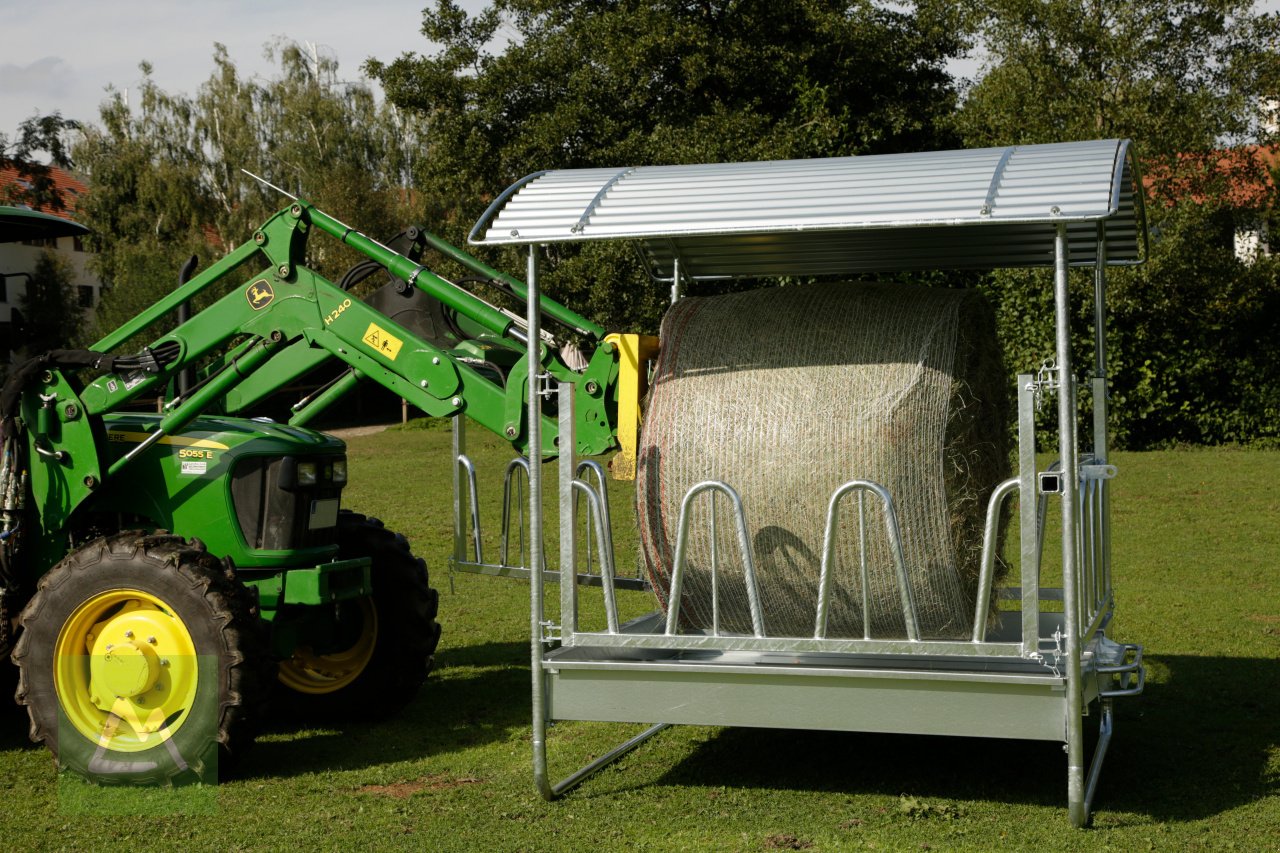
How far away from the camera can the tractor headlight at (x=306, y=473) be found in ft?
22.2

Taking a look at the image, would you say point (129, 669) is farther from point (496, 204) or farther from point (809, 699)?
point (809, 699)

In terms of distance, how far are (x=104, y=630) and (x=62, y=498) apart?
85 centimetres

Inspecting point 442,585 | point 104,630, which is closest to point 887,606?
point 104,630

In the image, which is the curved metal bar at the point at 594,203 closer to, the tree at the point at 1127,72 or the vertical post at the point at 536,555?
the vertical post at the point at 536,555

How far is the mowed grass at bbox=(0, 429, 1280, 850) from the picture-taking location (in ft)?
17.6

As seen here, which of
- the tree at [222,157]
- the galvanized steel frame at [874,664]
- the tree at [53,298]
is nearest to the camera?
the galvanized steel frame at [874,664]

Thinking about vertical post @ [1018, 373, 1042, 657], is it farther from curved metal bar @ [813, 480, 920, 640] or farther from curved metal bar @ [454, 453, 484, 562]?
curved metal bar @ [454, 453, 484, 562]

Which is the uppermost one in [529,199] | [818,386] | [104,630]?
[529,199]

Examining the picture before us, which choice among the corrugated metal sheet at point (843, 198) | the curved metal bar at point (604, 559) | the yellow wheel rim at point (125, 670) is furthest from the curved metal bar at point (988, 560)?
the yellow wheel rim at point (125, 670)

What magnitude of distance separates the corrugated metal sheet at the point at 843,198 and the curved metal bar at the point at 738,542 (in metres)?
0.98

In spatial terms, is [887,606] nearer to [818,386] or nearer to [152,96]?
[818,386]

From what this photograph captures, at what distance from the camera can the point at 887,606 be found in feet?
18.8

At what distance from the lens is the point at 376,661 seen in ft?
24.4

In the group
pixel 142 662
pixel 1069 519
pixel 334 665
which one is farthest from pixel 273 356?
pixel 1069 519
